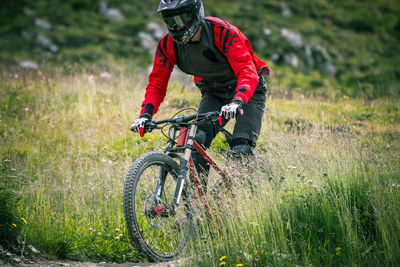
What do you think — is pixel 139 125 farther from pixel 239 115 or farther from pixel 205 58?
pixel 239 115

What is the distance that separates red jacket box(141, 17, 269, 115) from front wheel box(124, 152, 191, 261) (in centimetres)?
76

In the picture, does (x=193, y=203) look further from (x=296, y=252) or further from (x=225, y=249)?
(x=296, y=252)

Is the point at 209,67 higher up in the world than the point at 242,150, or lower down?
higher up

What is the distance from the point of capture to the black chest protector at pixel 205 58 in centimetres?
466

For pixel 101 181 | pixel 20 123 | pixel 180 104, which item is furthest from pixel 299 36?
pixel 101 181

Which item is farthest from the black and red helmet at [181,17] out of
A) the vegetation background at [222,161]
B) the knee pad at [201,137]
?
the vegetation background at [222,161]

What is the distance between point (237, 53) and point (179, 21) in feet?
2.26

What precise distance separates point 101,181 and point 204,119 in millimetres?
2116

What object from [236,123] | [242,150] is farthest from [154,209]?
[236,123]

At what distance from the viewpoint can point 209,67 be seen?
4824 mm

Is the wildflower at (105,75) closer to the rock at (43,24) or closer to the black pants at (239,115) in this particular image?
the black pants at (239,115)

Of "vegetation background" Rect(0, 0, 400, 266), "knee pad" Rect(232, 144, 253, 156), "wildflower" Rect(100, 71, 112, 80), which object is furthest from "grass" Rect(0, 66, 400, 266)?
"wildflower" Rect(100, 71, 112, 80)

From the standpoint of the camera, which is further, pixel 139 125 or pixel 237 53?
pixel 237 53

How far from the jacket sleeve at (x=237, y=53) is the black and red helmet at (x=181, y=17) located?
0.92 feet
